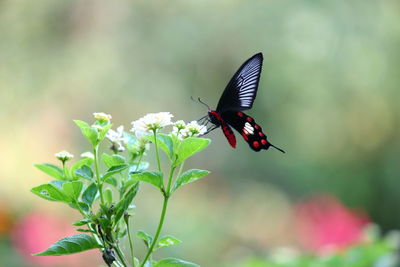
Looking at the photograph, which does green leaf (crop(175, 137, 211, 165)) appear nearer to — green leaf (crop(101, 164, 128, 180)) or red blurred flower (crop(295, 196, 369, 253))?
green leaf (crop(101, 164, 128, 180))

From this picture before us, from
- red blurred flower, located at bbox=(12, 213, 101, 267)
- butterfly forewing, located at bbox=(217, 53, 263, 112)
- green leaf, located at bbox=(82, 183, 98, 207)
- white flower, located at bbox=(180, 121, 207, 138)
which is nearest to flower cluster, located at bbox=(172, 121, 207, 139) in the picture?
white flower, located at bbox=(180, 121, 207, 138)

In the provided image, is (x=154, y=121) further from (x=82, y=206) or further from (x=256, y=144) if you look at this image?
(x=256, y=144)

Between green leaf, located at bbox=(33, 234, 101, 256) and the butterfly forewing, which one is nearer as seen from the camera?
green leaf, located at bbox=(33, 234, 101, 256)

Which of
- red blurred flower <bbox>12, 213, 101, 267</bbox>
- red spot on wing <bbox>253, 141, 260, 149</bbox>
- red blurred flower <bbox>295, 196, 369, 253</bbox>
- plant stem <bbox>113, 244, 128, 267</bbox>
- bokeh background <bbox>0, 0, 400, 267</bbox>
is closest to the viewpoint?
plant stem <bbox>113, 244, 128, 267</bbox>

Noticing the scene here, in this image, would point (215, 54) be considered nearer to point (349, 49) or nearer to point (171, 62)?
point (171, 62)

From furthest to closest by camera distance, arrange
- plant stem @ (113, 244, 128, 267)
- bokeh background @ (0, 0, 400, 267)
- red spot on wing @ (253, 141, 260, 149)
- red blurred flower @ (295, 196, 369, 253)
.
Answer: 1. bokeh background @ (0, 0, 400, 267)
2. red blurred flower @ (295, 196, 369, 253)
3. red spot on wing @ (253, 141, 260, 149)
4. plant stem @ (113, 244, 128, 267)

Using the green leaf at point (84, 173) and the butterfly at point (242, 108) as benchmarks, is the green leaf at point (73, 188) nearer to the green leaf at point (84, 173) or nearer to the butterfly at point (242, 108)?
the green leaf at point (84, 173)

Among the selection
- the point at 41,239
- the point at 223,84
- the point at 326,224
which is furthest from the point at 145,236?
the point at 223,84
